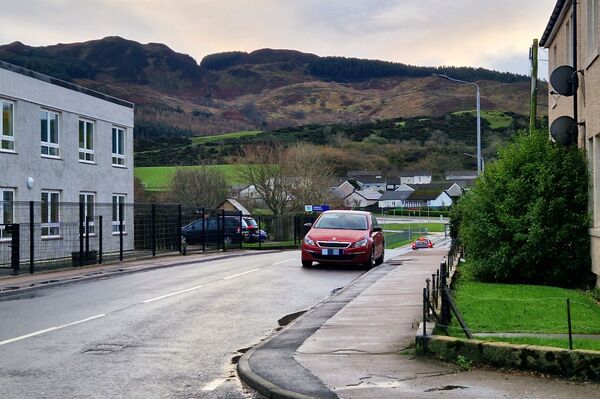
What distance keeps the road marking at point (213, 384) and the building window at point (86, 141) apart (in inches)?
1010

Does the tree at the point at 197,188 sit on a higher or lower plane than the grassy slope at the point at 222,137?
lower

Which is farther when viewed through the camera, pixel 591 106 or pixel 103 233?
pixel 103 233

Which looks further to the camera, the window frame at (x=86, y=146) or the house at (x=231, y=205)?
the house at (x=231, y=205)

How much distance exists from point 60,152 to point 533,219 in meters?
20.5

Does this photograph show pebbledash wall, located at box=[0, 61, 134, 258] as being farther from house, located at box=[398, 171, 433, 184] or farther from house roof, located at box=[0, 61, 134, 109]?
house, located at box=[398, 171, 433, 184]

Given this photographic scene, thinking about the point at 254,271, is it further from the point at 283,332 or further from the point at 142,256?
the point at 283,332

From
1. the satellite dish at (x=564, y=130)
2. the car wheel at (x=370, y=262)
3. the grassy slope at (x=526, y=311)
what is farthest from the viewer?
the car wheel at (x=370, y=262)

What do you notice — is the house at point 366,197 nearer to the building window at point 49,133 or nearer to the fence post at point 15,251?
the building window at point 49,133

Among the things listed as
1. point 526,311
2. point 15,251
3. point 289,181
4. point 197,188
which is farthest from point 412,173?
point 526,311

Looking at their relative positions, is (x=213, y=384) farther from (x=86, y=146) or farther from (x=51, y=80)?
(x=86, y=146)

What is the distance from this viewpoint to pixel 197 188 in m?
70.3

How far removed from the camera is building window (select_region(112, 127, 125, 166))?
35750 mm

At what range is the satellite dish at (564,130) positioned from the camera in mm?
16141

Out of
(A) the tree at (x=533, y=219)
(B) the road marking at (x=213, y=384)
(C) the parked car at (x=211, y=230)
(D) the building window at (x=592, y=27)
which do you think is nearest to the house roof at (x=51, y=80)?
(C) the parked car at (x=211, y=230)
